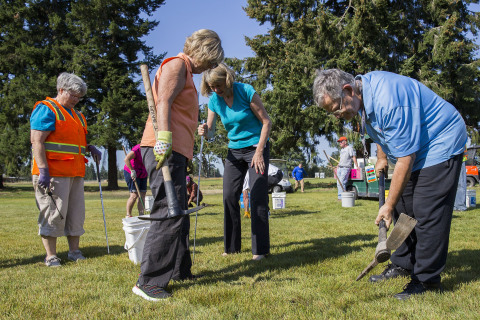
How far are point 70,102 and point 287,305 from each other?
313cm

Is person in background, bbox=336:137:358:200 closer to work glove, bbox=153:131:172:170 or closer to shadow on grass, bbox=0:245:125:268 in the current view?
shadow on grass, bbox=0:245:125:268

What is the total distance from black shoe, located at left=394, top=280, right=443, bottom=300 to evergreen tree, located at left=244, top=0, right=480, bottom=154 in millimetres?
19110

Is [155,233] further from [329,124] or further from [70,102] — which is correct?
[329,124]

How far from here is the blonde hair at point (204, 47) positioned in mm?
2762

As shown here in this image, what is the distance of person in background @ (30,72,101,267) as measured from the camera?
12.4ft

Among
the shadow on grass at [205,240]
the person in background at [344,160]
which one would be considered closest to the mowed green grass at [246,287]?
the shadow on grass at [205,240]

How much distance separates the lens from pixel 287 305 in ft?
8.04

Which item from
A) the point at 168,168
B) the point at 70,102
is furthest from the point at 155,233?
the point at 70,102

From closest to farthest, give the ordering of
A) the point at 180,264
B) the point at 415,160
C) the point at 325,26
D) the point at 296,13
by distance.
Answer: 1. the point at 415,160
2. the point at 180,264
3. the point at 325,26
4. the point at 296,13

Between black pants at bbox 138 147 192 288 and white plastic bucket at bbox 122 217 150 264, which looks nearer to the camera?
black pants at bbox 138 147 192 288

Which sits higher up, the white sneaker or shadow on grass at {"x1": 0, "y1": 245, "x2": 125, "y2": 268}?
the white sneaker

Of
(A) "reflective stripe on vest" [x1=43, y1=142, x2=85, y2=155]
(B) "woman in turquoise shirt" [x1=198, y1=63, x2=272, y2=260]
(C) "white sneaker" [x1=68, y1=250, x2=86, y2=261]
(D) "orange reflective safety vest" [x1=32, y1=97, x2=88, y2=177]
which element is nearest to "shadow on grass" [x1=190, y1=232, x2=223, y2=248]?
(B) "woman in turquoise shirt" [x1=198, y1=63, x2=272, y2=260]

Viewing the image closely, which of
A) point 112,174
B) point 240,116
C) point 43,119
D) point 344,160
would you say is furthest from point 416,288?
point 112,174

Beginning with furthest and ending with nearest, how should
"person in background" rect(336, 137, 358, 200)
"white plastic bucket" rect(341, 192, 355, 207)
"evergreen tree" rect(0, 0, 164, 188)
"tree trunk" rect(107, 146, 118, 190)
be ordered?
"tree trunk" rect(107, 146, 118, 190) < "evergreen tree" rect(0, 0, 164, 188) < "person in background" rect(336, 137, 358, 200) < "white plastic bucket" rect(341, 192, 355, 207)
